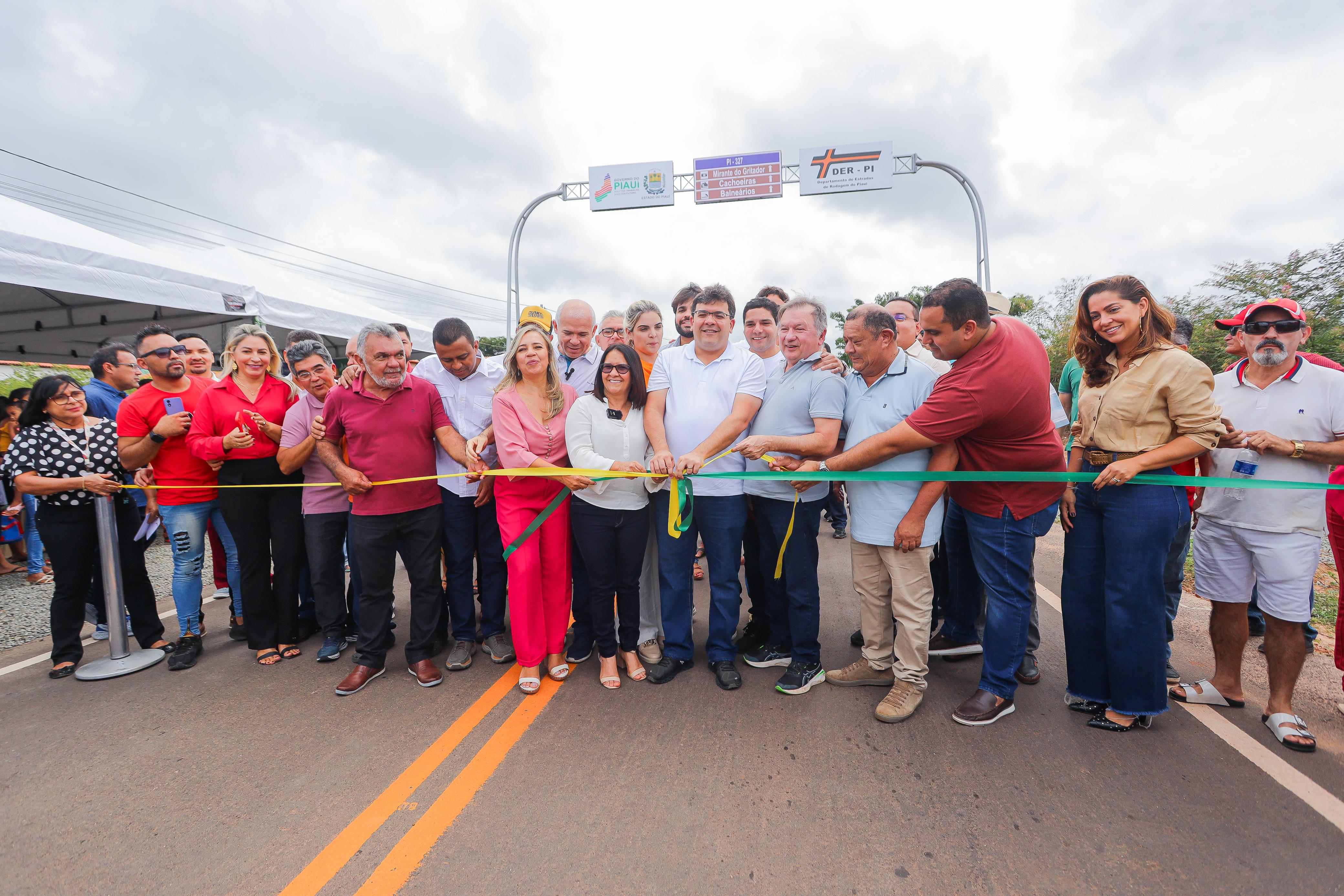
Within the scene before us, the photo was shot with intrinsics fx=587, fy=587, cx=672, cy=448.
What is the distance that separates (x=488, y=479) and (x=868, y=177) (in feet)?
51.8

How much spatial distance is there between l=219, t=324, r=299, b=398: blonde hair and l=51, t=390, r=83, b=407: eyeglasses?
97cm

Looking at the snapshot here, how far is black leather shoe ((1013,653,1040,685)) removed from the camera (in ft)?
11.6

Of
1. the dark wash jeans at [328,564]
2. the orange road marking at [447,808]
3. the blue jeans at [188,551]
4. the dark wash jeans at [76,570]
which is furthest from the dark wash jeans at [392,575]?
the dark wash jeans at [76,570]

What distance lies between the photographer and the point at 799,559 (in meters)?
3.49

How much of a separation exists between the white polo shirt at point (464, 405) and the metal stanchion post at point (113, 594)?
2.23 meters

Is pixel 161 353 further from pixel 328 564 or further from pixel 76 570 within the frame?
pixel 328 564

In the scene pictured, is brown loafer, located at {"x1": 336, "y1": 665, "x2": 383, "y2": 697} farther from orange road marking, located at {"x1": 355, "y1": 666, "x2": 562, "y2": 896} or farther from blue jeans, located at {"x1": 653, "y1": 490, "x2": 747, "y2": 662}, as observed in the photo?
blue jeans, located at {"x1": 653, "y1": 490, "x2": 747, "y2": 662}

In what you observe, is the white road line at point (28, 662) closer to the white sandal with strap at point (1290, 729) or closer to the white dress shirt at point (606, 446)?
the white dress shirt at point (606, 446)

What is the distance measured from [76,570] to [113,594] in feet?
0.88

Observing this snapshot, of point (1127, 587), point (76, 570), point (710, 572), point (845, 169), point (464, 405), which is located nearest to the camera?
point (1127, 587)

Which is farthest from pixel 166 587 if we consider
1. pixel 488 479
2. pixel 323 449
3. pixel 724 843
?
pixel 724 843

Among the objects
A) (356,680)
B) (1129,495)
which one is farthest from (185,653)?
(1129,495)

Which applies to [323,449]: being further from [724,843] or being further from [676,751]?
[724,843]

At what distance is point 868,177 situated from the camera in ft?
52.8
